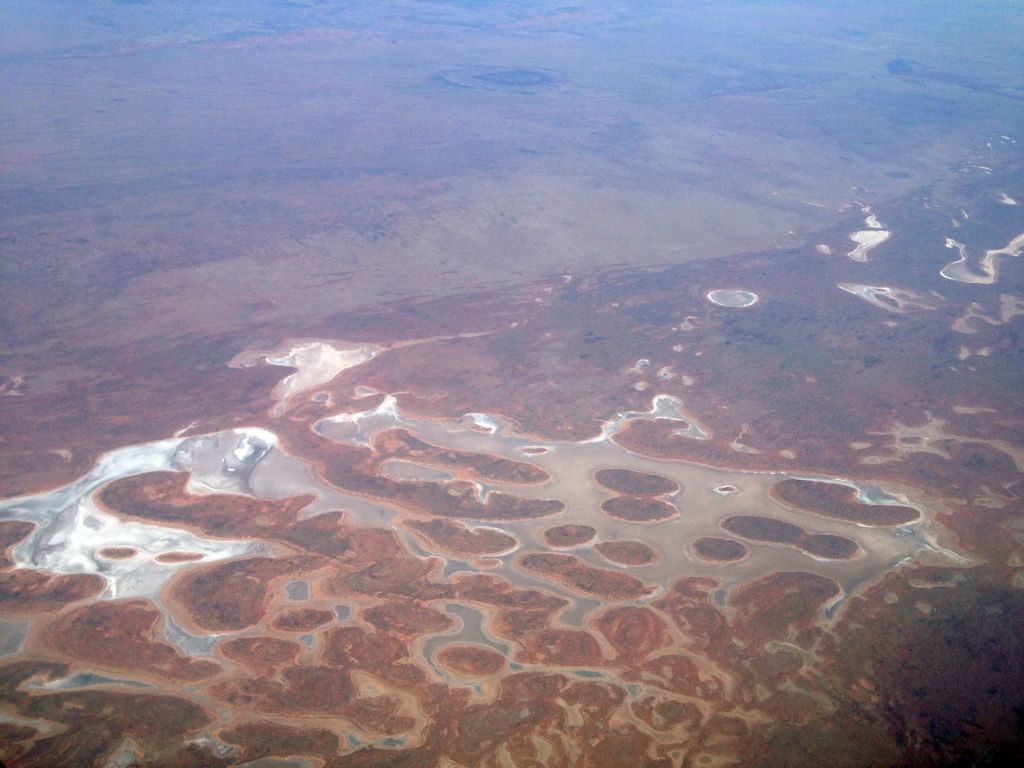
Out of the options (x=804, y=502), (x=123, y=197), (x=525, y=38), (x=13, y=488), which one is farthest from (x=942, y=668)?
(x=525, y=38)

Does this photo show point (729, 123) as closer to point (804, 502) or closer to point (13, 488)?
point (804, 502)

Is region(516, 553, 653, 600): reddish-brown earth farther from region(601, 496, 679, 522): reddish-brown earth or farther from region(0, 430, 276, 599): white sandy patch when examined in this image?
region(0, 430, 276, 599): white sandy patch

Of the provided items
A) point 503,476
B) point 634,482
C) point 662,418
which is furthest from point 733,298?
point 503,476

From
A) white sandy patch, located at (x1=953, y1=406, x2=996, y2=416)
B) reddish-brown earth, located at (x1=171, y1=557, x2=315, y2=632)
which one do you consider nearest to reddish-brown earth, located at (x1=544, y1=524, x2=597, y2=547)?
reddish-brown earth, located at (x1=171, y1=557, x2=315, y2=632)

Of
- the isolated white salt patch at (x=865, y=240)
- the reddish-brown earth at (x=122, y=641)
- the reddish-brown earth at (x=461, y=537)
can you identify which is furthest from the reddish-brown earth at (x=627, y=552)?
the isolated white salt patch at (x=865, y=240)

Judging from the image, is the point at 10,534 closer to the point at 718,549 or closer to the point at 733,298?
the point at 718,549

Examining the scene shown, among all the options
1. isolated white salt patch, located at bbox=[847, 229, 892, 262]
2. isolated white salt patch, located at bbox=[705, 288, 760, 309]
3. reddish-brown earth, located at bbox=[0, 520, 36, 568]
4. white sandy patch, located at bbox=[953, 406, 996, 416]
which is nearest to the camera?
reddish-brown earth, located at bbox=[0, 520, 36, 568]
